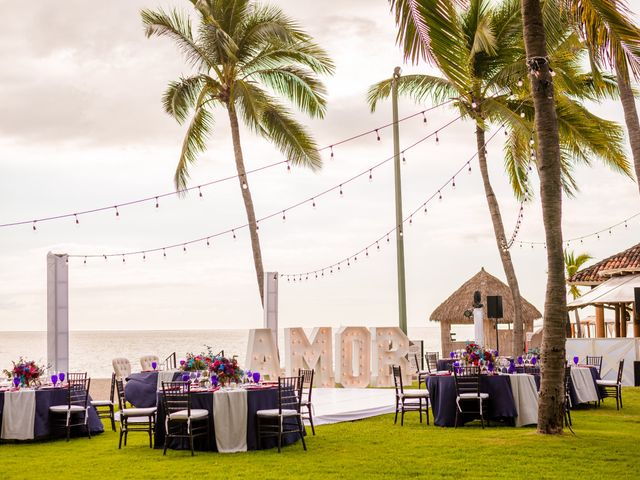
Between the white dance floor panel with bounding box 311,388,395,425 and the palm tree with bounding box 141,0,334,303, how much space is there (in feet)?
12.8

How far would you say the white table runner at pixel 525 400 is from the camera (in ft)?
43.3

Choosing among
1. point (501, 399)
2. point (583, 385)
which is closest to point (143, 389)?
point (501, 399)

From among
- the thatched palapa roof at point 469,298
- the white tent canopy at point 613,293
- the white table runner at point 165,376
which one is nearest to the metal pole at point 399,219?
the white tent canopy at point 613,293

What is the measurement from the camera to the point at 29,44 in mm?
17266

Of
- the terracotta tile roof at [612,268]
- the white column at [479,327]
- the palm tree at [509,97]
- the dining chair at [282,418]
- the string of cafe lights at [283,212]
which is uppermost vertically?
the palm tree at [509,97]

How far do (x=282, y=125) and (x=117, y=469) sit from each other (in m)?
13.4

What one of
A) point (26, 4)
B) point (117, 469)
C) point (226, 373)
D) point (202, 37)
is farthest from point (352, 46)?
point (117, 469)

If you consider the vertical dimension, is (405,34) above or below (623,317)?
above

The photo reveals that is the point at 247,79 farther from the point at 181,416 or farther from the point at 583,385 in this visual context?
the point at 181,416

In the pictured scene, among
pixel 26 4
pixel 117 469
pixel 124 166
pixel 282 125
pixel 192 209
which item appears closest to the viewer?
pixel 117 469

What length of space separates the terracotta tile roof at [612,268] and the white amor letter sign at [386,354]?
7.20 meters

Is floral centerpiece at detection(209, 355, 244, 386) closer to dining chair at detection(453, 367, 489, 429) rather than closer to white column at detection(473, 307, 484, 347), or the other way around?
dining chair at detection(453, 367, 489, 429)

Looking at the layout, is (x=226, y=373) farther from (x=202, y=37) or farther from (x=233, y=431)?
(x=202, y=37)

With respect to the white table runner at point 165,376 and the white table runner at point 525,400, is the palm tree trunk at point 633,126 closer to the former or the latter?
the white table runner at point 525,400
